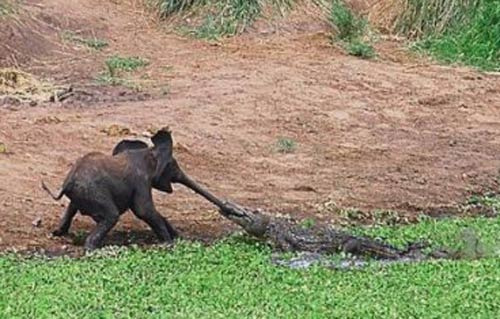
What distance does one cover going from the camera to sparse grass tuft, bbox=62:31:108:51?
1565 cm

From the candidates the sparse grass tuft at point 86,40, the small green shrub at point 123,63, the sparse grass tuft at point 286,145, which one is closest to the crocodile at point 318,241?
the sparse grass tuft at point 286,145

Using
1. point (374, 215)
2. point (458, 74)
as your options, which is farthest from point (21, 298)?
point (458, 74)

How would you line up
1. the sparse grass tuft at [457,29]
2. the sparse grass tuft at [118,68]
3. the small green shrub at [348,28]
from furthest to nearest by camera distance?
the sparse grass tuft at [457,29] → the small green shrub at [348,28] → the sparse grass tuft at [118,68]

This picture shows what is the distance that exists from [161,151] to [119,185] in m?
0.43

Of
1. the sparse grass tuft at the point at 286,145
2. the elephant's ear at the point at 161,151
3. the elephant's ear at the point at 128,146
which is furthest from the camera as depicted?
the sparse grass tuft at the point at 286,145

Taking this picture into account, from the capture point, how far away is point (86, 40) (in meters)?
15.8

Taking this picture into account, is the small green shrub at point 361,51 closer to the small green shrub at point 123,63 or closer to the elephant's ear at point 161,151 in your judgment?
the small green shrub at point 123,63

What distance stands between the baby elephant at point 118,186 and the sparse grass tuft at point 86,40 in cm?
682

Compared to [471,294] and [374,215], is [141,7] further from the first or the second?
[471,294]

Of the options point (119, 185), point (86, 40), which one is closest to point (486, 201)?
point (119, 185)

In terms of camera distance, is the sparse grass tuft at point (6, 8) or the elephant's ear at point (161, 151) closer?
the elephant's ear at point (161, 151)

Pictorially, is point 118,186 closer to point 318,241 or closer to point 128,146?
point 128,146

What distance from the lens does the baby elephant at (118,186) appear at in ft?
27.9

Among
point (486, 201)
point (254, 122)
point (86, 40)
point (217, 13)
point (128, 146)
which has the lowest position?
point (86, 40)
